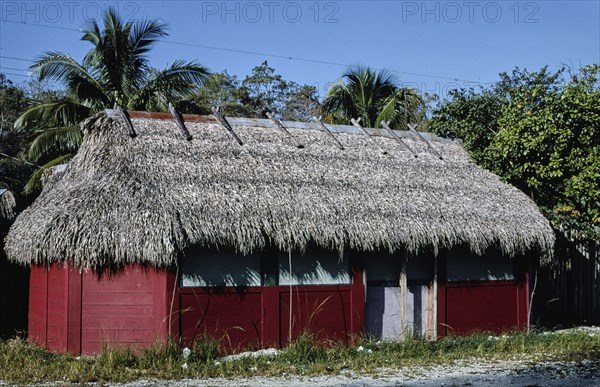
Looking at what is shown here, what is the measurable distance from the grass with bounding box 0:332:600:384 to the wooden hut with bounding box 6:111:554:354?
683 millimetres

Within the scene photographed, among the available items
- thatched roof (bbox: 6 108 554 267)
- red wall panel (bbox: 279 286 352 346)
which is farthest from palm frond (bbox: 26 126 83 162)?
red wall panel (bbox: 279 286 352 346)

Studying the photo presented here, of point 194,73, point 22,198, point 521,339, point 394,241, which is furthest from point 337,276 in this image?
point 22,198

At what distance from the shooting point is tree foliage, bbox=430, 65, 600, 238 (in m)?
16.3

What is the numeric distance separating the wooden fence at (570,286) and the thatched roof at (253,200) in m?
2.50

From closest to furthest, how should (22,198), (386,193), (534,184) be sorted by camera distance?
(386,193) → (534,184) → (22,198)

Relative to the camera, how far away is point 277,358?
1252cm

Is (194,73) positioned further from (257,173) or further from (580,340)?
(580,340)

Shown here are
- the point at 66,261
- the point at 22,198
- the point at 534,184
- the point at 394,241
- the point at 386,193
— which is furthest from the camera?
the point at 22,198

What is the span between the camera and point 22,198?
25812 mm

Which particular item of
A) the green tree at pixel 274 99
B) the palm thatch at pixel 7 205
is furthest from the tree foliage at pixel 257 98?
the palm thatch at pixel 7 205

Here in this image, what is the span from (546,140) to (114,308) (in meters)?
9.37

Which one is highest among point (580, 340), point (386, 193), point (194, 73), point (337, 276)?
point (194, 73)

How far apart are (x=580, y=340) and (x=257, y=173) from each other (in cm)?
667

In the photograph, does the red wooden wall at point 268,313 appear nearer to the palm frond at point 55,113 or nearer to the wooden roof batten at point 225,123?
Result: the wooden roof batten at point 225,123
